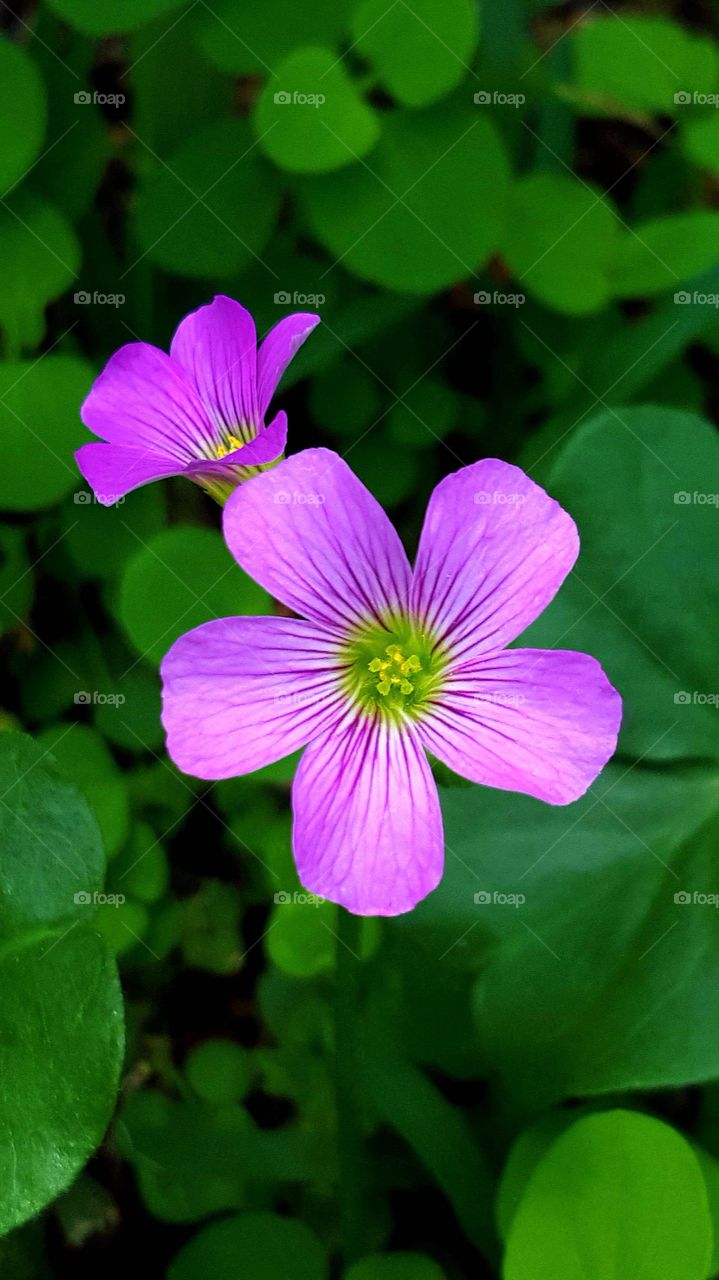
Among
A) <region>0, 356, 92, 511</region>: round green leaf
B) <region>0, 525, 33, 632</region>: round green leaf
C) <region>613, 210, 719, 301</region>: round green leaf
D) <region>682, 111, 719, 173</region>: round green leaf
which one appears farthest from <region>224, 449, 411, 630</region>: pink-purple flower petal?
<region>682, 111, 719, 173</region>: round green leaf

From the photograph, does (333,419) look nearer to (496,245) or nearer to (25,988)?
(496,245)

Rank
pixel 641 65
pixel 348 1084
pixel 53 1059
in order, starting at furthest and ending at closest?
pixel 641 65 < pixel 348 1084 < pixel 53 1059

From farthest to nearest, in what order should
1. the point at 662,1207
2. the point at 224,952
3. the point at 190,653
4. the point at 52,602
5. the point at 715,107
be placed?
the point at 715,107 < the point at 52,602 < the point at 224,952 < the point at 662,1207 < the point at 190,653

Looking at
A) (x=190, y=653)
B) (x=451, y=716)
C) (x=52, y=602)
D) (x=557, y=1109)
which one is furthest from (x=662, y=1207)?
(x=52, y=602)

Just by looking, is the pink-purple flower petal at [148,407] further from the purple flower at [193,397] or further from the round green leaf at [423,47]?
the round green leaf at [423,47]

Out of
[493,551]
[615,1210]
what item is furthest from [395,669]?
[615,1210]

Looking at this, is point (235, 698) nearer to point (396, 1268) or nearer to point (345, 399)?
point (396, 1268)


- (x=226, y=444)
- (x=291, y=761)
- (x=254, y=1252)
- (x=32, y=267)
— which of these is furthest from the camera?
(x=32, y=267)
